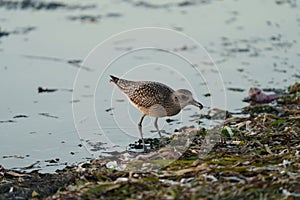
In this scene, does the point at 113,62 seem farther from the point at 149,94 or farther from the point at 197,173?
the point at 197,173

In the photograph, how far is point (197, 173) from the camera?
555 centimetres

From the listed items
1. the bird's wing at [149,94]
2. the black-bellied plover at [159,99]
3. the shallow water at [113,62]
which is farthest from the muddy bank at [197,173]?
the shallow water at [113,62]

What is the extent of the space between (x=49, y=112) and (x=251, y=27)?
555cm

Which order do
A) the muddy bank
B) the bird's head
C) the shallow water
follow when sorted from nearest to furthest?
the muddy bank, the bird's head, the shallow water

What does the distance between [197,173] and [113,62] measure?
528 cm

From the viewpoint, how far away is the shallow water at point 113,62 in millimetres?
8047

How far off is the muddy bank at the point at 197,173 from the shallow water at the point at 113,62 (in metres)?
0.78

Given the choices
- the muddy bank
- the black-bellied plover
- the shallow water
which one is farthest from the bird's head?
the shallow water

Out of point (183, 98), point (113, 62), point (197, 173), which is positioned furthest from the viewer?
A: point (113, 62)

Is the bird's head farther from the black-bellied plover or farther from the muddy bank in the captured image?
the muddy bank

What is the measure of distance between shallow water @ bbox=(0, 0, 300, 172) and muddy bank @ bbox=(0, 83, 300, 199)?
0.78 meters

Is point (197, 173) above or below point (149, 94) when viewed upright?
below

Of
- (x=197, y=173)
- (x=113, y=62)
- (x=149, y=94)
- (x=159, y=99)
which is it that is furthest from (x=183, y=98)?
(x=113, y=62)

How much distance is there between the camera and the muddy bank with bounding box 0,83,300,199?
504cm
